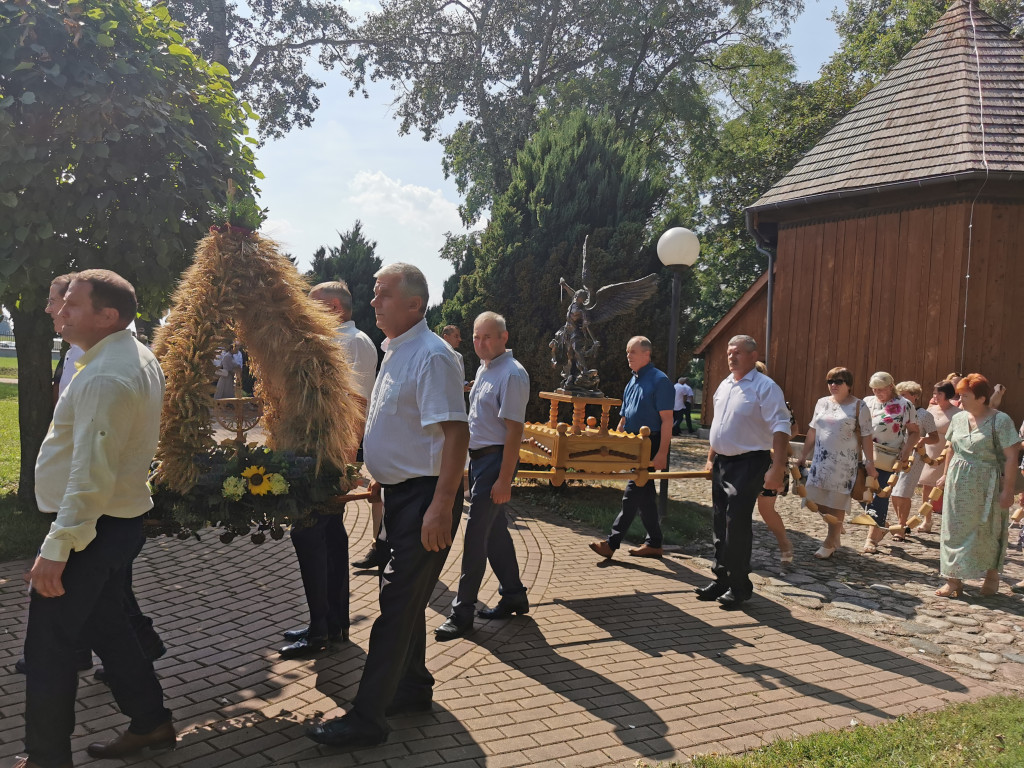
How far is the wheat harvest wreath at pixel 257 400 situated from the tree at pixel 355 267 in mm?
15934

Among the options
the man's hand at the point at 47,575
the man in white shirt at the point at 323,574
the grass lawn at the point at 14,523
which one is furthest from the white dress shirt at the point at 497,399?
the grass lawn at the point at 14,523

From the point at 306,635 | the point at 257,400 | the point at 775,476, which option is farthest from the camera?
the point at 775,476

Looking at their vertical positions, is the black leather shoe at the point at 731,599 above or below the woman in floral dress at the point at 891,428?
below

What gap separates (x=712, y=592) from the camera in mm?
5898

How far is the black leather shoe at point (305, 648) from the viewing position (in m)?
4.27

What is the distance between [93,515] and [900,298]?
40.9 feet

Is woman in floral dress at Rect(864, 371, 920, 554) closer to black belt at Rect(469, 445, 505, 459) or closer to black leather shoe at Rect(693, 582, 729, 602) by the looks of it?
black leather shoe at Rect(693, 582, 729, 602)

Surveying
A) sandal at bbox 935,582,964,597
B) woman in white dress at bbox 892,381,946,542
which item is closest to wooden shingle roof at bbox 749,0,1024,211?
woman in white dress at bbox 892,381,946,542

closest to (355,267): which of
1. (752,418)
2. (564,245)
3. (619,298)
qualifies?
(564,245)

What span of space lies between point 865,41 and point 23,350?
27.5 meters

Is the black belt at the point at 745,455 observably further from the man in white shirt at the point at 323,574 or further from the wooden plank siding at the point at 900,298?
the wooden plank siding at the point at 900,298

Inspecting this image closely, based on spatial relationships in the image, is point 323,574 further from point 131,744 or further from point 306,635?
point 131,744

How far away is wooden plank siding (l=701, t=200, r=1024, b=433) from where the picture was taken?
11484 mm

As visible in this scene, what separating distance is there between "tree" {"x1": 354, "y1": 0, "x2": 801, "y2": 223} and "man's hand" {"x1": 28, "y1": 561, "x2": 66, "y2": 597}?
21.2 meters
